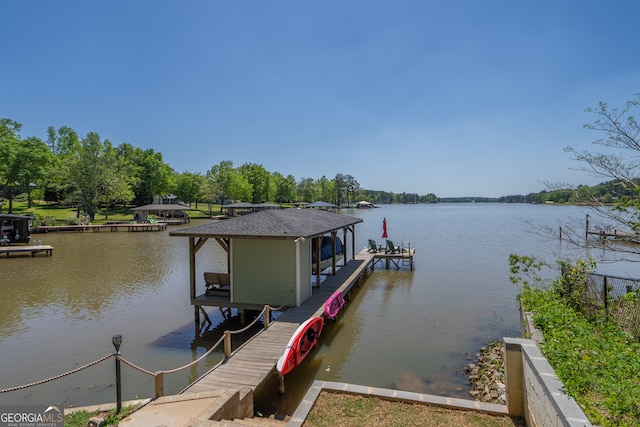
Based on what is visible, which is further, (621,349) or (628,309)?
(628,309)

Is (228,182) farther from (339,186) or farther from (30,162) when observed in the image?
(339,186)

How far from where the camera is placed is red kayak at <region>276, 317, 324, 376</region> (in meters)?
7.51

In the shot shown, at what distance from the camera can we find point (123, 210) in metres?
64.2

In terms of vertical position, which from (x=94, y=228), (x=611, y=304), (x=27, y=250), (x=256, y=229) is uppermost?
(x=256, y=229)

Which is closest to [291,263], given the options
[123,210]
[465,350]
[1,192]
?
[465,350]

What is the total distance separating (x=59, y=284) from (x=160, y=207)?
3576 centimetres

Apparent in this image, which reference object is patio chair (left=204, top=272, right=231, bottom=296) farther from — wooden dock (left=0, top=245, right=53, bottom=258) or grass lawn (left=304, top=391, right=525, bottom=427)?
wooden dock (left=0, top=245, right=53, bottom=258)

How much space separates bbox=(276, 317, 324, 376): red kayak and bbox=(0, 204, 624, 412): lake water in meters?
0.63

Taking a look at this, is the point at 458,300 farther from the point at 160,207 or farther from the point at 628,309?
the point at 160,207

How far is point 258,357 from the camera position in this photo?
26.1ft

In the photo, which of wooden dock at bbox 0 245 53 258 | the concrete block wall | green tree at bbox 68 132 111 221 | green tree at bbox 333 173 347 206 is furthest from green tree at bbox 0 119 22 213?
green tree at bbox 333 173 347 206

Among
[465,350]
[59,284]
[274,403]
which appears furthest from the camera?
[59,284]

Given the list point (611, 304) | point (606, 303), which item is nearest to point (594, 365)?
point (606, 303)

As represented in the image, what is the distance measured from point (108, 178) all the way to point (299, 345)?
175 feet
